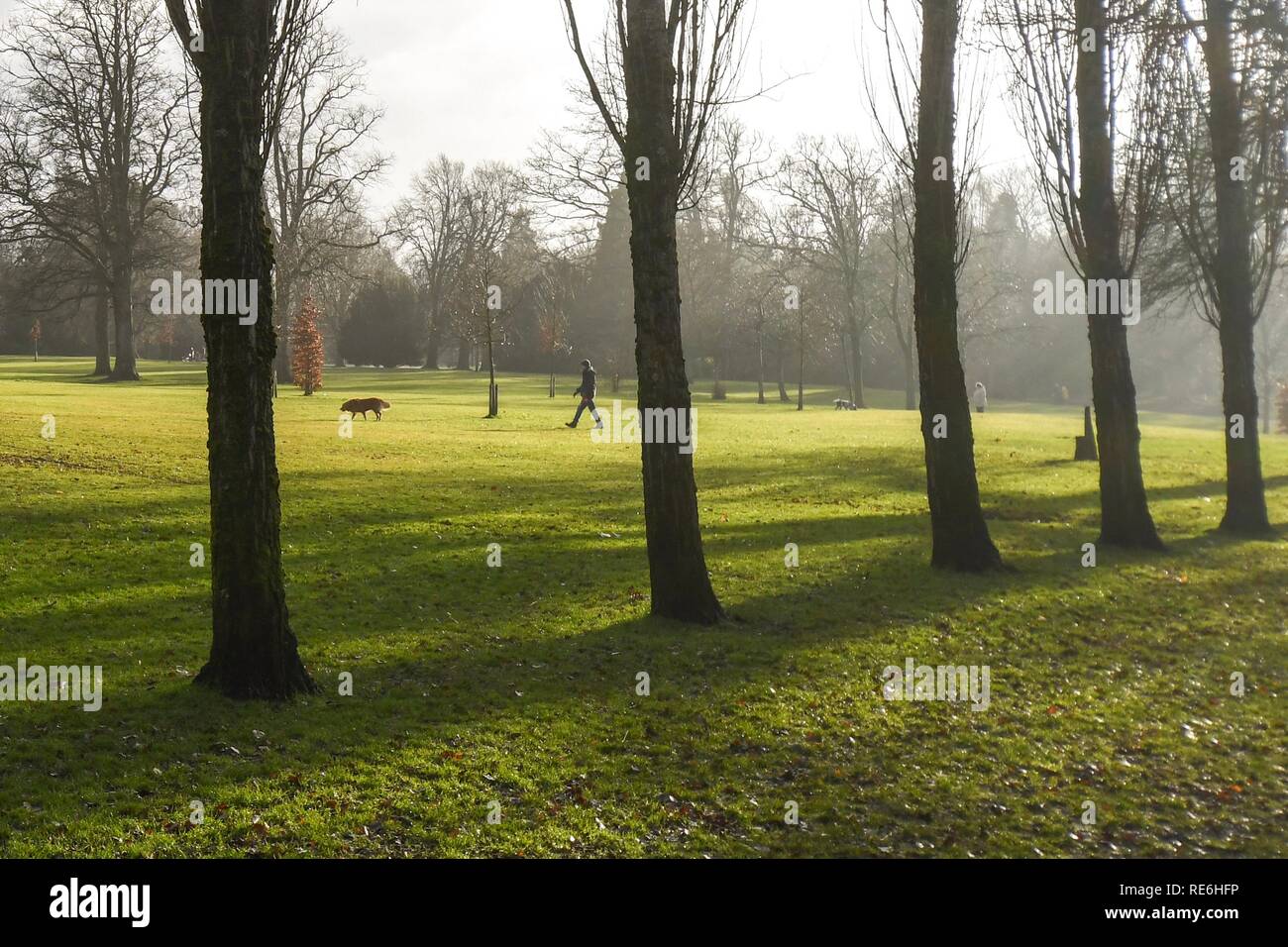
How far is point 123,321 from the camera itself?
44188 mm

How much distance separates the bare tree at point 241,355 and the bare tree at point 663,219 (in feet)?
11.1

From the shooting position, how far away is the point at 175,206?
5225 centimetres

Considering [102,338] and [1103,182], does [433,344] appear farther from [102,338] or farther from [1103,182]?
Answer: [1103,182]

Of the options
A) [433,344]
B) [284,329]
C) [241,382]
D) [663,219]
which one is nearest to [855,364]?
[284,329]

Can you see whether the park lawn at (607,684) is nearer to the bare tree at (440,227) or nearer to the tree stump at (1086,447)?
the tree stump at (1086,447)

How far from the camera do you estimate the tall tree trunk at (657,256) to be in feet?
33.1

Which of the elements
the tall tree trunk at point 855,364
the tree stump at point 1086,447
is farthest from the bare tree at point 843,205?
the tree stump at point 1086,447

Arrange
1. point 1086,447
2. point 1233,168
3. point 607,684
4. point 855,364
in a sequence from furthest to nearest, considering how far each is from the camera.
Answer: point 855,364
point 1086,447
point 1233,168
point 607,684

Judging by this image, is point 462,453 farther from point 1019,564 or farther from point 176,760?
point 176,760

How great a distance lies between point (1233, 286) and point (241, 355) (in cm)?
1681

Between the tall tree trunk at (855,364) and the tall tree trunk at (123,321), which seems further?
the tall tree trunk at (855,364)

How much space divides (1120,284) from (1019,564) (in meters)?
4.31

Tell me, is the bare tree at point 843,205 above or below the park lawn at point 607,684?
above
